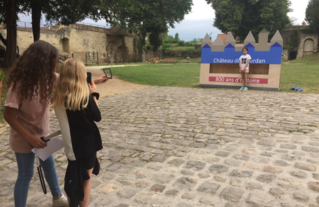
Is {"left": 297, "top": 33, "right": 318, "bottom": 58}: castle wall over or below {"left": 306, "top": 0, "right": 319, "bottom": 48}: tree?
below

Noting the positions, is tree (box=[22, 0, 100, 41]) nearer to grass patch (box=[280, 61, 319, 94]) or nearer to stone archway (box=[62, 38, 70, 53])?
grass patch (box=[280, 61, 319, 94])

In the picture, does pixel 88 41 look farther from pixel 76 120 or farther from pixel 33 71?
pixel 76 120

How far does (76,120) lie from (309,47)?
48.8m

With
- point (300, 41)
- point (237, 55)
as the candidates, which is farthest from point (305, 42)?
point (237, 55)

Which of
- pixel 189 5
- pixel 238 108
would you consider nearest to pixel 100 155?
pixel 238 108

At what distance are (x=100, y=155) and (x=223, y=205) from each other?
2230 mm

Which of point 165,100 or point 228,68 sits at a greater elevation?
point 228,68

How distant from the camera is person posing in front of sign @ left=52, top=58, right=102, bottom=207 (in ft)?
7.27

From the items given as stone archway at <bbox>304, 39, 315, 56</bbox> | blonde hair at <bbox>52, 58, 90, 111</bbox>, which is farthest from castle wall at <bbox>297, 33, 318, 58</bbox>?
blonde hair at <bbox>52, 58, 90, 111</bbox>

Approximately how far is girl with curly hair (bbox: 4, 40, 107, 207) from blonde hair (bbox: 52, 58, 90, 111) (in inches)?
6.2

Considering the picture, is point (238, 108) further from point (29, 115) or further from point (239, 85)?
point (29, 115)

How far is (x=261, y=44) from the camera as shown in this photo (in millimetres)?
11383

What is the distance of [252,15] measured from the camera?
4291 cm

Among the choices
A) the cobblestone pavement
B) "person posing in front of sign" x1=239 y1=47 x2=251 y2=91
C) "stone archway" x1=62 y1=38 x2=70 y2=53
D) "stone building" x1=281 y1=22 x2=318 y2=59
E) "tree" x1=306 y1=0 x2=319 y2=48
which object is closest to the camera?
the cobblestone pavement
